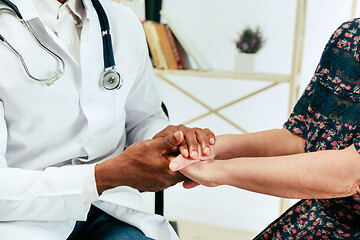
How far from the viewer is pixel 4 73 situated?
1.15 meters

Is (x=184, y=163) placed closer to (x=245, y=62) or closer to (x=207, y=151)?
(x=207, y=151)

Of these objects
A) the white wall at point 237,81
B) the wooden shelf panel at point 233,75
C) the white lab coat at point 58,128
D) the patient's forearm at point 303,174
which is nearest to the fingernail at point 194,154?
the patient's forearm at point 303,174

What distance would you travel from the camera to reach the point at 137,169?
1162 mm

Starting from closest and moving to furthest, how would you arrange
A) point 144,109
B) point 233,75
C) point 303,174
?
point 303,174 < point 144,109 < point 233,75

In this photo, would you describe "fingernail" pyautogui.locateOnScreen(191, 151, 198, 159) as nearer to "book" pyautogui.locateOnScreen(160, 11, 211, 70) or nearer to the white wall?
"book" pyautogui.locateOnScreen(160, 11, 211, 70)

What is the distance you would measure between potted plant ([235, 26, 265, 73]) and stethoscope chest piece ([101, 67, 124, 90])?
4.28 ft

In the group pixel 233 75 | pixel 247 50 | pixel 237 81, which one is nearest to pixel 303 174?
pixel 233 75

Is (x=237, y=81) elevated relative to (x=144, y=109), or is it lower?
lower

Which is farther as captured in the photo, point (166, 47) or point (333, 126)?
point (166, 47)

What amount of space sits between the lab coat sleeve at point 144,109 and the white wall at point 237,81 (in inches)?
50.0

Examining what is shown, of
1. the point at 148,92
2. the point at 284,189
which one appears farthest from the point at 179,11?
the point at 284,189

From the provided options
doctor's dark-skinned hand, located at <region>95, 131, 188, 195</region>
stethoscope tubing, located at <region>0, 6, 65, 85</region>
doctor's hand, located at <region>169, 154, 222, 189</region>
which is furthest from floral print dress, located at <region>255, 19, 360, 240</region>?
stethoscope tubing, located at <region>0, 6, 65, 85</region>

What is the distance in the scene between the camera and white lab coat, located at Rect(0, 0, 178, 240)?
1.15m

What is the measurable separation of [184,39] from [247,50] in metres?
0.36
